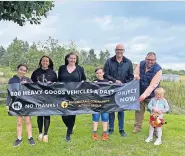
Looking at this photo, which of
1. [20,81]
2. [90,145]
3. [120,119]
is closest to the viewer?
[20,81]

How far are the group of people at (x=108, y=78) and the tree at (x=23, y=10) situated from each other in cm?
471

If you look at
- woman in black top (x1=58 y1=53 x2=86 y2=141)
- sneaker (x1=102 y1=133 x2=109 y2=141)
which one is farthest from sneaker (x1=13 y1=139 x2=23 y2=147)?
sneaker (x1=102 y1=133 x2=109 y2=141)

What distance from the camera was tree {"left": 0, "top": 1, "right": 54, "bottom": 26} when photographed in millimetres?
11279

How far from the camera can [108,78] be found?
7793 mm

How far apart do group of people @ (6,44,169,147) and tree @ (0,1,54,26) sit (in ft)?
15.5

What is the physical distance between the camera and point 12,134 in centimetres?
856

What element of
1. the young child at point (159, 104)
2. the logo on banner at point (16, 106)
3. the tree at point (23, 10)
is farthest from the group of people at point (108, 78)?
the tree at point (23, 10)

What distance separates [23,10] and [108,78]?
205 inches

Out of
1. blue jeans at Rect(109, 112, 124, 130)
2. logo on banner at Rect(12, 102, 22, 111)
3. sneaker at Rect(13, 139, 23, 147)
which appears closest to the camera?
logo on banner at Rect(12, 102, 22, 111)

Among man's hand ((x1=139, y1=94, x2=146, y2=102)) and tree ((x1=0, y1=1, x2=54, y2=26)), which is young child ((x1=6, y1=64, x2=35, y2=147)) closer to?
man's hand ((x1=139, y1=94, x2=146, y2=102))

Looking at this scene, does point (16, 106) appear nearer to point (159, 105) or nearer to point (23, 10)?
point (159, 105)

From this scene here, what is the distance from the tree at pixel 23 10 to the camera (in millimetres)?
11279

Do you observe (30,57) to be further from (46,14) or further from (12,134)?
(12,134)

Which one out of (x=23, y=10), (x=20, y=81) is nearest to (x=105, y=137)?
(x=20, y=81)
